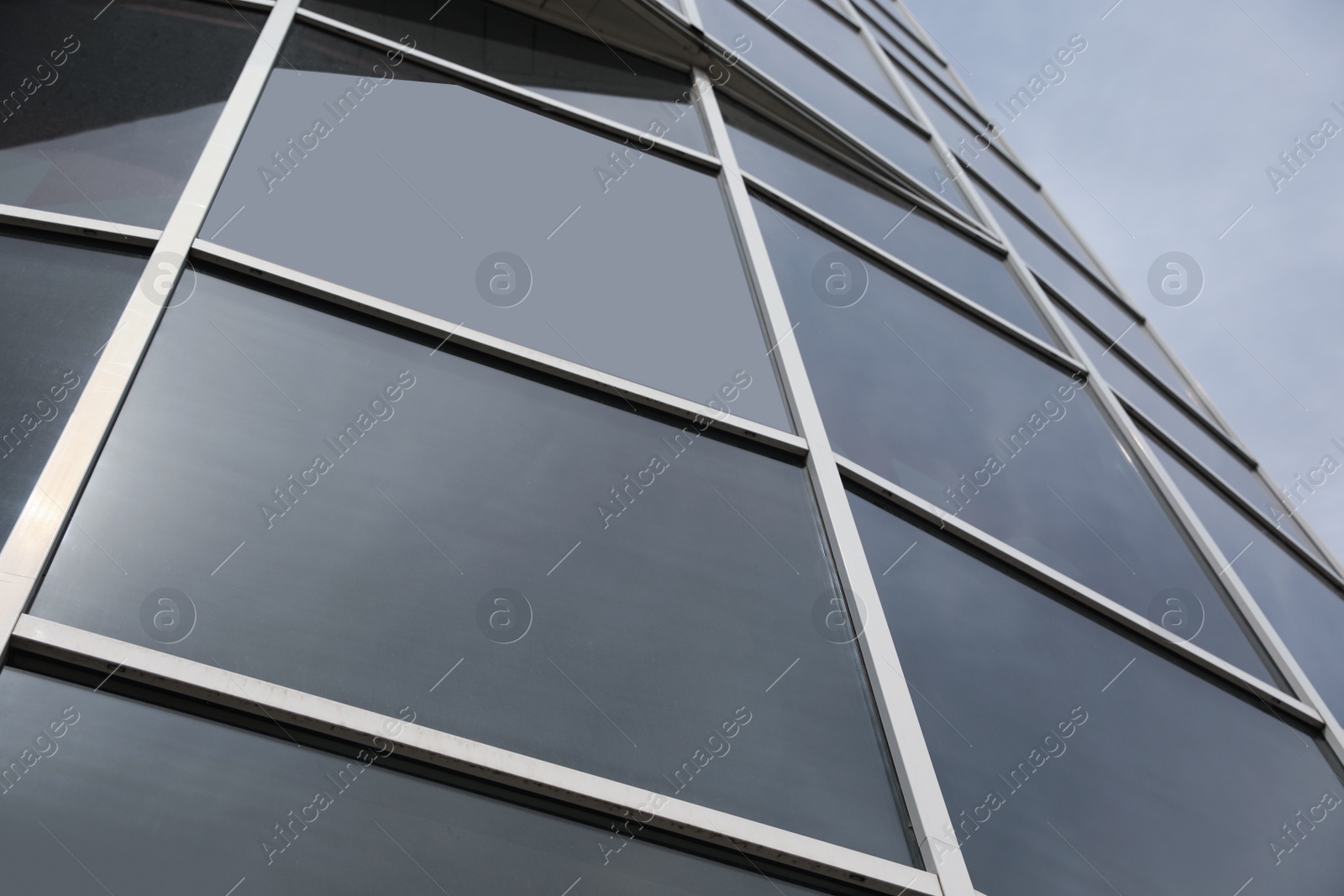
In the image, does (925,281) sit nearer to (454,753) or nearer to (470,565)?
(470,565)

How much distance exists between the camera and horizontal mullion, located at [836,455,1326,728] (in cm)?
467

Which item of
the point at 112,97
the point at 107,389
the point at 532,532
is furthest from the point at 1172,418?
the point at 107,389

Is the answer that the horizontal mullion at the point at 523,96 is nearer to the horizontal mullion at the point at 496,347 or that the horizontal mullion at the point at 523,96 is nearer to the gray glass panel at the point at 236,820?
the horizontal mullion at the point at 496,347

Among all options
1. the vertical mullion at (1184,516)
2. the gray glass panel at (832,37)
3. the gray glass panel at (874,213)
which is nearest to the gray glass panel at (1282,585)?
the vertical mullion at (1184,516)

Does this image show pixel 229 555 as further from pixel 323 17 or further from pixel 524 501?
pixel 323 17

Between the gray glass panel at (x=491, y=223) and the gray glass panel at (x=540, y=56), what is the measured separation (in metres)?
0.41

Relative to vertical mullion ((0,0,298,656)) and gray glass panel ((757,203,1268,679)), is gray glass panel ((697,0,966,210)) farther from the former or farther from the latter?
vertical mullion ((0,0,298,656))

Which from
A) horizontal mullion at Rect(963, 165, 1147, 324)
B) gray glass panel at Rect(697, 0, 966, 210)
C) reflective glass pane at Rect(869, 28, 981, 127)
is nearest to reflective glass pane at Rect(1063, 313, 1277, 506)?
gray glass panel at Rect(697, 0, 966, 210)

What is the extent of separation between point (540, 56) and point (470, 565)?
4.21 m

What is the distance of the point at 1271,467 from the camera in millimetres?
10500

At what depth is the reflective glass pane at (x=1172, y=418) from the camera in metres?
8.45

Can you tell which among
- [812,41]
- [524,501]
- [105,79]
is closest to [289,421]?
[524,501]

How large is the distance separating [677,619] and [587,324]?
1540 mm

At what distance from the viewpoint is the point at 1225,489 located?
340 inches
